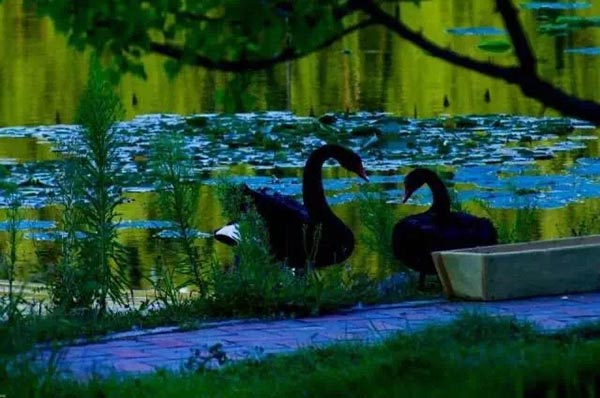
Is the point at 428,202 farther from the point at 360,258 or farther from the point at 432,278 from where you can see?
the point at 432,278

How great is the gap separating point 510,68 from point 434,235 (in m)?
3.75

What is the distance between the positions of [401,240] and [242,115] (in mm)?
11053

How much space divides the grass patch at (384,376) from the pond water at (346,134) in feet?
9.22

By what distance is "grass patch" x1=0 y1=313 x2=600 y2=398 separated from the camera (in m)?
5.49

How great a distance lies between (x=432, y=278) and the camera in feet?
30.2

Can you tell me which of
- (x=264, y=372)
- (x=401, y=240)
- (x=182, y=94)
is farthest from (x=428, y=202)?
(x=182, y=94)

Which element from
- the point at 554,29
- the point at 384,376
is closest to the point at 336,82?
the point at 554,29

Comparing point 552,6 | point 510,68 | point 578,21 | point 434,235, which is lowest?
point 434,235

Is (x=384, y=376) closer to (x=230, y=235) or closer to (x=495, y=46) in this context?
(x=230, y=235)

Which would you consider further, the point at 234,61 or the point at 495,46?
the point at 495,46

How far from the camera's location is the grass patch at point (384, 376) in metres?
5.49

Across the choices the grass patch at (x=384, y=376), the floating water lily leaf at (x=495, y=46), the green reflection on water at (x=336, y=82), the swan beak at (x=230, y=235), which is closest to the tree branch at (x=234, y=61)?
the grass patch at (x=384, y=376)

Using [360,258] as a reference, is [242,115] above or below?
above

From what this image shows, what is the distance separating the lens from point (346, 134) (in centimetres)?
1808
